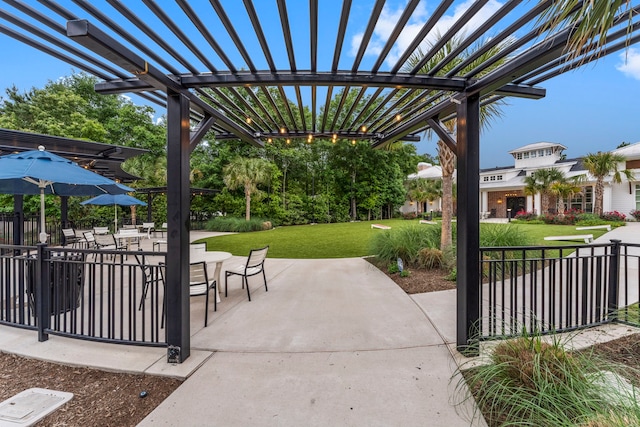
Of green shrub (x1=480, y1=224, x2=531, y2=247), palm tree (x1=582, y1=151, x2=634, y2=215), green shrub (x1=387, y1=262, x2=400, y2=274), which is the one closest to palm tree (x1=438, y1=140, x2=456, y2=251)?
green shrub (x1=480, y1=224, x2=531, y2=247)

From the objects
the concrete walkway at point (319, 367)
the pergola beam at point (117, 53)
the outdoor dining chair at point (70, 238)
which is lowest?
the concrete walkway at point (319, 367)

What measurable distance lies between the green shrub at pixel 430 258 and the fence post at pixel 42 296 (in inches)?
265

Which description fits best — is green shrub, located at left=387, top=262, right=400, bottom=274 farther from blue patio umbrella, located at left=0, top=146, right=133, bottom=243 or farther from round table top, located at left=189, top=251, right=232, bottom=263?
blue patio umbrella, located at left=0, top=146, right=133, bottom=243

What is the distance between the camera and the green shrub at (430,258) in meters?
6.61

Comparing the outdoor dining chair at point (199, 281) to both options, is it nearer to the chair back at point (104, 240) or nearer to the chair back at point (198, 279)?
the chair back at point (198, 279)

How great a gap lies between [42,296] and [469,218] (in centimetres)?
511

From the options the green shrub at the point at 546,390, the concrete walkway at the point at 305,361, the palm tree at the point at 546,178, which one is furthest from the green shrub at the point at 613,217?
the green shrub at the point at 546,390

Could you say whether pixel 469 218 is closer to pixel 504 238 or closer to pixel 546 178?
pixel 504 238

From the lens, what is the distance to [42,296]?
3.28 m

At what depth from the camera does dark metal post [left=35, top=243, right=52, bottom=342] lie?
128 inches

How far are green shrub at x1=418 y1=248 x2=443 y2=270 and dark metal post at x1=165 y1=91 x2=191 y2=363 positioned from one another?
551 cm

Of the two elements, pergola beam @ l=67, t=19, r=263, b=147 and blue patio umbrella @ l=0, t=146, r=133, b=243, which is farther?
blue patio umbrella @ l=0, t=146, r=133, b=243

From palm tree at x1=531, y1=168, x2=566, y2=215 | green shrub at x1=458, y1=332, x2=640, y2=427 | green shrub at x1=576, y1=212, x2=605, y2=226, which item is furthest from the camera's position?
palm tree at x1=531, y1=168, x2=566, y2=215

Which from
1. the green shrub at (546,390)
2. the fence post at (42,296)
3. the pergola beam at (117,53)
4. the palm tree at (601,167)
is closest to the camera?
the green shrub at (546,390)
